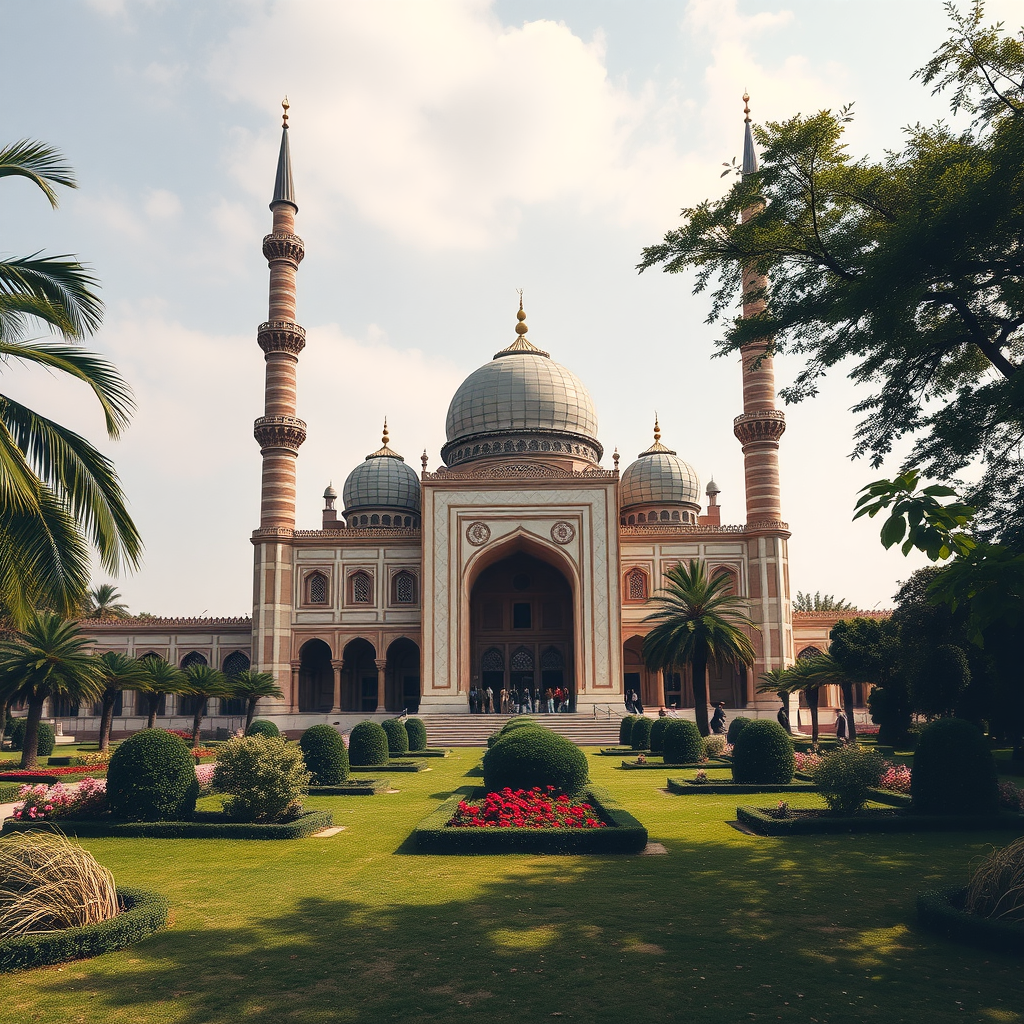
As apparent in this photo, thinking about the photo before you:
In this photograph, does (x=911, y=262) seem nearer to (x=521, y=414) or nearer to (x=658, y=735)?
(x=658, y=735)

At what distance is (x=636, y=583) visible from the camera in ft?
127

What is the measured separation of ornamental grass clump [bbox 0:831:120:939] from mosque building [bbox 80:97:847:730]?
2832 cm

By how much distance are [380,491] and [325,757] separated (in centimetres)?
3019

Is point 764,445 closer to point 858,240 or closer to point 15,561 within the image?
point 858,240

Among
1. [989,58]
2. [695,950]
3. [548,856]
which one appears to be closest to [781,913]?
[695,950]

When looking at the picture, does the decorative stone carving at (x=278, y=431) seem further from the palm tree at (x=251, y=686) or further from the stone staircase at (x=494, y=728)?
the stone staircase at (x=494, y=728)

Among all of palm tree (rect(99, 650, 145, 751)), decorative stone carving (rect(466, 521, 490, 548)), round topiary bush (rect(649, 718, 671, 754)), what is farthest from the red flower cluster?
decorative stone carving (rect(466, 521, 490, 548))

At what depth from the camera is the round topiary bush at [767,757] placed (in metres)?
15.5

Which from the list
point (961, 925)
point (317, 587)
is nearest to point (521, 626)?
point (317, 587)

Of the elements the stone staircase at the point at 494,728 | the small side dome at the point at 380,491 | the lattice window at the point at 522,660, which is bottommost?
the stone staircase at the point at 494,728

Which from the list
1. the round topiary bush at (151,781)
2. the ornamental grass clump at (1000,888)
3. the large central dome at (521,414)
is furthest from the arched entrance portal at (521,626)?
the ornamental grass clump at (1000,888)

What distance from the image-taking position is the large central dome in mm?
42812

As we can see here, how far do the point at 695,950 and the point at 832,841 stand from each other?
16.4 ft

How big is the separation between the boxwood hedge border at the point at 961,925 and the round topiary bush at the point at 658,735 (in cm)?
1461
